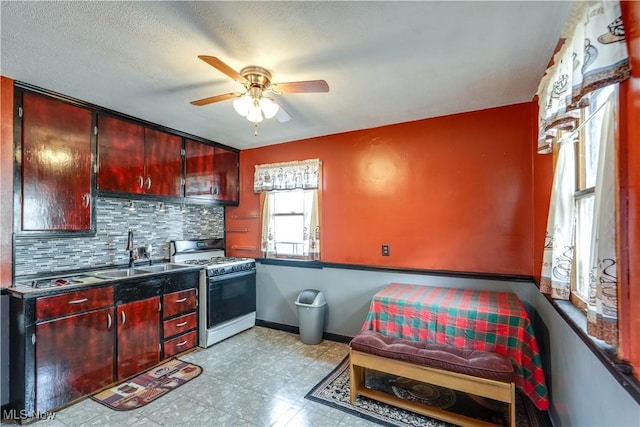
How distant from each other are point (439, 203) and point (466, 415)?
1741 mm

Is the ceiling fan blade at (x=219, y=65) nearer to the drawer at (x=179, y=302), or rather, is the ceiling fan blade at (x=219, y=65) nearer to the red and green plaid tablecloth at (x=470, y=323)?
the red and green plaid tablecloth at (x=470, y=323)

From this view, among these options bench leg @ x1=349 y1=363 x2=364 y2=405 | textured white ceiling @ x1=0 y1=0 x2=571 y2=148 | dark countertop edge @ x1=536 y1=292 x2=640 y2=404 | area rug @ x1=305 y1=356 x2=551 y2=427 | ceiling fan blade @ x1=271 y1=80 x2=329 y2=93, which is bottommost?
area rug @ x1=305 y1=356 x2=551 y2=427

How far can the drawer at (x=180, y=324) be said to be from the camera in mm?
2904

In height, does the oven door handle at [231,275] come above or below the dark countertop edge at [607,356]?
below

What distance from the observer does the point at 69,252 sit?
2.70 metres

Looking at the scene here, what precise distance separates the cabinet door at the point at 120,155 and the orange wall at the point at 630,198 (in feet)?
11.2

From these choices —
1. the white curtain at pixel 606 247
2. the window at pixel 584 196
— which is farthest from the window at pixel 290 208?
the white curtain at pixel 606 247

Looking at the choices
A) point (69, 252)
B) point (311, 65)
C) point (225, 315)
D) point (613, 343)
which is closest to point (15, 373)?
point (69, 252)

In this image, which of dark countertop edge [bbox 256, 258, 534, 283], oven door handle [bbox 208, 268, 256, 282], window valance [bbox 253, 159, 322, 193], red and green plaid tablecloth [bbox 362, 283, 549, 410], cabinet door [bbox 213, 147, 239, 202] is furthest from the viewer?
cabinet door [bbox 213, 147, 239, 202]

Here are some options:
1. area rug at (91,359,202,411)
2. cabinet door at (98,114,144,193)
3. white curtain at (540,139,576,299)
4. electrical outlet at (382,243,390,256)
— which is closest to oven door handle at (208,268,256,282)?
area rug at (91,359,202,411)

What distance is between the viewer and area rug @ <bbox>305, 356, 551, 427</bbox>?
202cm

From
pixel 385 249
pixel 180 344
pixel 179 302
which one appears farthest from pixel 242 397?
pixel 385 249

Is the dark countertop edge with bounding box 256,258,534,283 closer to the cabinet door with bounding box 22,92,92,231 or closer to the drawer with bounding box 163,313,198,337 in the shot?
the drawer with bounding box 163,313,198,337

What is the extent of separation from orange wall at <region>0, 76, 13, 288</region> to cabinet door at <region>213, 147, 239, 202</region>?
1904mm
